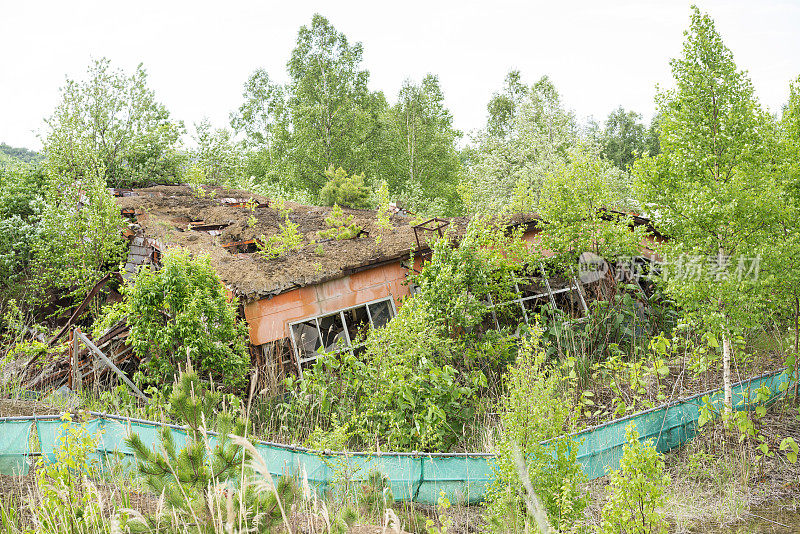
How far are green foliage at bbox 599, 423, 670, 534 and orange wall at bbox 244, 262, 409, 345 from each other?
6014 mm

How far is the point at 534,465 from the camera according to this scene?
4488mm

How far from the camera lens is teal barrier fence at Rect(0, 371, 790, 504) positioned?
16.7 feet

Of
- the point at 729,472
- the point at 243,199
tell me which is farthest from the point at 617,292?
the point at 243,199

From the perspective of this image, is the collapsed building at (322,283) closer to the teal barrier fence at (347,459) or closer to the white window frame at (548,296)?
the white window frame at (548,296)

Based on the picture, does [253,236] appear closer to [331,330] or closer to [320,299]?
[320,299]

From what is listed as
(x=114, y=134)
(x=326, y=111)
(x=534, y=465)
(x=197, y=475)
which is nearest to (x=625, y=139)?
(x=326, y=111)

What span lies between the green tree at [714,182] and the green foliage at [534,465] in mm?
2689

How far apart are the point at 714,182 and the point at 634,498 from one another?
165 inches

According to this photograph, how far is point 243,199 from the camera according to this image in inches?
693

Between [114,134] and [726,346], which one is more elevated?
[114,134]

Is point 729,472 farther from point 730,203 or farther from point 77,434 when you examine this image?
point 77,434

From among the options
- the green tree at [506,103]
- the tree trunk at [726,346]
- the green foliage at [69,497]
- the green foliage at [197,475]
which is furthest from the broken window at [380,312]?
the green tree at [506,103]

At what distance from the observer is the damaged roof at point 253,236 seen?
897cm

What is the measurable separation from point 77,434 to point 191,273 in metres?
3.77
